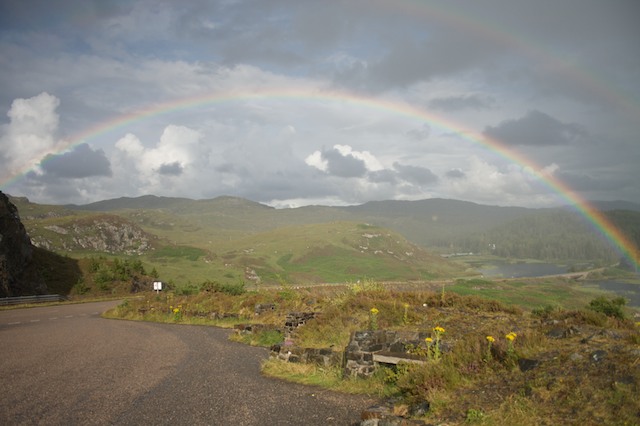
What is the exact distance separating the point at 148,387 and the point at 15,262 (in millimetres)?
48137

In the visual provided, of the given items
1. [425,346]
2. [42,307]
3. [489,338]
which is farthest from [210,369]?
[42,307]

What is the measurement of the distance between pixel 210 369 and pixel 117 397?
14.0ft

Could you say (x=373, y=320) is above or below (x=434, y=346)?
above

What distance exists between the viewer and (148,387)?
1366 centimetres

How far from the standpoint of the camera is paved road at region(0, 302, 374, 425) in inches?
426

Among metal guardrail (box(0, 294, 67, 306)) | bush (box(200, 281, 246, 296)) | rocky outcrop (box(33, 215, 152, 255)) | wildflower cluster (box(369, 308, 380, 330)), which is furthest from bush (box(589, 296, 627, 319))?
rocky outcrop (box(33, 215, 152, 255))

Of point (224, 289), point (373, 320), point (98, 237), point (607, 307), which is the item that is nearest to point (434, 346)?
point (373, 320)

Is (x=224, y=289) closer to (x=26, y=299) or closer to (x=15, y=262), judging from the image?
(x=26, y=299)

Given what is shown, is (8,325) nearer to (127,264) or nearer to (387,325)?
(387,325)

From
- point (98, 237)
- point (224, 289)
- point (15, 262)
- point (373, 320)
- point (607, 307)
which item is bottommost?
point (224, 289)

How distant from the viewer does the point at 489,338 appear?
1020 cm

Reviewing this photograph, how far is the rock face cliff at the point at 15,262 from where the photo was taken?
155 feet

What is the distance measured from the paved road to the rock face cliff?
28.6 meters

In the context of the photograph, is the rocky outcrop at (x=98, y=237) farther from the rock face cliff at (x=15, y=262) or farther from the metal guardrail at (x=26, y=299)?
the metal guardrail at (x=26, y=299)
